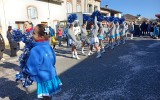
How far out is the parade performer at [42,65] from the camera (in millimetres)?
3426

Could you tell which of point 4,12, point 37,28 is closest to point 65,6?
point 4,12

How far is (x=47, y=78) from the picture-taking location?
3.53 metres

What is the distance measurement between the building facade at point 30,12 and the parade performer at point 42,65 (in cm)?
1365

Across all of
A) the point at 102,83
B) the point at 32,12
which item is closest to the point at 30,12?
the point at 32,12

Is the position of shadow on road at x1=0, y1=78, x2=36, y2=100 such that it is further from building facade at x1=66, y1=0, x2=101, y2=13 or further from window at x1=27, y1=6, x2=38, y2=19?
building facade at x1=66, y1=0, x2=101, y2=13

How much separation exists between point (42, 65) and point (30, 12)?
630 inches

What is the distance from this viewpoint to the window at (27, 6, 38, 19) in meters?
18.5

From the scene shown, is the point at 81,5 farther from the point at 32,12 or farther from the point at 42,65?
the point at 42,65

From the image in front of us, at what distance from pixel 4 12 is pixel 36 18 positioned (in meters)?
3.54

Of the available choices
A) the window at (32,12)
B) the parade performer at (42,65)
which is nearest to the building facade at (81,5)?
the window at (32,12)

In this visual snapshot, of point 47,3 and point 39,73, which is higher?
point 47,3

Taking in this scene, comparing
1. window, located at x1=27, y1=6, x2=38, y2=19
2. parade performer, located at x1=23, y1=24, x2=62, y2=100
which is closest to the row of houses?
window, located at x1=27, y1=6, x2=38, y2=19

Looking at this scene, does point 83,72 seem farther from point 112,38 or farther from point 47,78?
point 112,38

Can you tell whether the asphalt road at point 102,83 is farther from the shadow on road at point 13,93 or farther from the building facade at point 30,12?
the building facade at point 30,12
